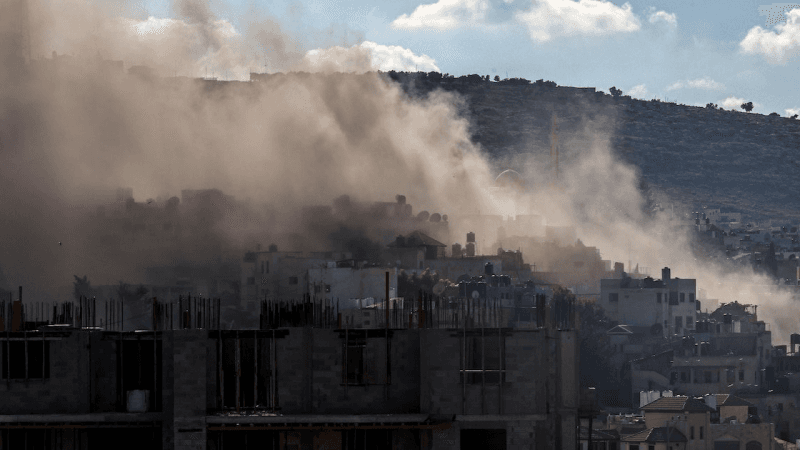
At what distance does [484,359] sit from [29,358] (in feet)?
30.7

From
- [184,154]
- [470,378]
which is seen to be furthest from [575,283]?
[470,378]

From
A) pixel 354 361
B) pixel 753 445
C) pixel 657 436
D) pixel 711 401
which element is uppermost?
pixel 354 361

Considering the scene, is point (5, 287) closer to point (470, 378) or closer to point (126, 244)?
point (126, 244)

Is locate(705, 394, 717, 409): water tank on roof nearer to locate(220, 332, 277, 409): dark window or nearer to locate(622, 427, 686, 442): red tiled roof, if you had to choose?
locate(622, 427, 686, 442): red tiled roof

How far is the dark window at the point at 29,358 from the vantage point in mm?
30016

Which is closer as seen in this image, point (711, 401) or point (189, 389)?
point (189, 389)

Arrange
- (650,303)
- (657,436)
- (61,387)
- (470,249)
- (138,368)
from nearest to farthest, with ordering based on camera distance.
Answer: (61,387)
(138,368)
(657,436)
(650,303)
(470,249)

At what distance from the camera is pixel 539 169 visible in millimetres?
187000

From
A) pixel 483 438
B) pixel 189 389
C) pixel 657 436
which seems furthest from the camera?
pixel 657 436

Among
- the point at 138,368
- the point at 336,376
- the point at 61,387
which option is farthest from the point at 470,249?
the point at 61,387

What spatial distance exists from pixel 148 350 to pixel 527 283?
5017 cm

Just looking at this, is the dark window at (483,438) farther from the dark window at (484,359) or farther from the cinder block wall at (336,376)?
the cinder block wall at (336,376)

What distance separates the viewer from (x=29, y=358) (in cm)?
3003

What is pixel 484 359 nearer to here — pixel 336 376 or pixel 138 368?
pixel 336 376
